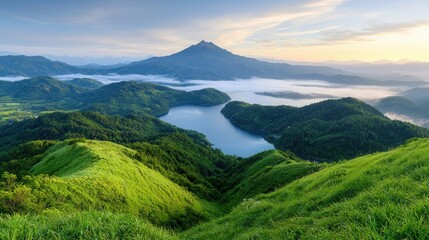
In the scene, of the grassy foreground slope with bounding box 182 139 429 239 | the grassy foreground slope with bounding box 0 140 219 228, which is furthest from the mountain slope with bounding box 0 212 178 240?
the grassy foreground slope with bounding box 0 140 219 228

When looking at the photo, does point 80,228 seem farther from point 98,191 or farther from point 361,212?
point 98,191

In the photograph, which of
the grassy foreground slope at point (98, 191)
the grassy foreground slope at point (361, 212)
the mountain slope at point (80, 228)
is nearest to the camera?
the grassy foreground slope at point (361, 212)

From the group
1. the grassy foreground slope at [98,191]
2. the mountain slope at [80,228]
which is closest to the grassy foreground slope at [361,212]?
the mountain slope at [80,228]

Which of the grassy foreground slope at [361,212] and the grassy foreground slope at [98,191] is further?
the grassy foreground slope at [98,191]

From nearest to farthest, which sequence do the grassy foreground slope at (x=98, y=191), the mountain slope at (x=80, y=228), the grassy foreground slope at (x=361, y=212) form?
the grassy foreground slope at (x=361, y=212), the mountain slope at (x=80, y=228), the grassy foreground slope at (x=98, y=191)

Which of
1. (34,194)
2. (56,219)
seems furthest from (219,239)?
(34,194)

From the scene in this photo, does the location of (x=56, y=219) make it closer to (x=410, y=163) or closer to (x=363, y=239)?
(x=363, y=239)

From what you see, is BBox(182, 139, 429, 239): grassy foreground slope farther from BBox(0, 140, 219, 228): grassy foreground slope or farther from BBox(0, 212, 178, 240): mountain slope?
BBox(0, 140, 219, 228): grassy foreground slope

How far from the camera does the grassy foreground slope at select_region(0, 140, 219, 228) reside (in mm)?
37344

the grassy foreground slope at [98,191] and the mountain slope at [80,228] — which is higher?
Answer: the mountain slope at [80,228]

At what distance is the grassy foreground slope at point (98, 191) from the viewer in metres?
37.3

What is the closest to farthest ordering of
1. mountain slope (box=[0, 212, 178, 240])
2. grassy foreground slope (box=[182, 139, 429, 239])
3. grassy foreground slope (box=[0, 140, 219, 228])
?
1. grassy foreground slope (box=[182, 139, 429, 239])
2. mountain slope (box=[0, 212, 178, 240])
3. grassy foreground slope (box=[0, 140, 219, 228])

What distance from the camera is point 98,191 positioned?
46.2 m

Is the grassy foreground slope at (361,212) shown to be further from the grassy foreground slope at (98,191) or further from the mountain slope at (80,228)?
the grassy foreground slope at (98,191)
